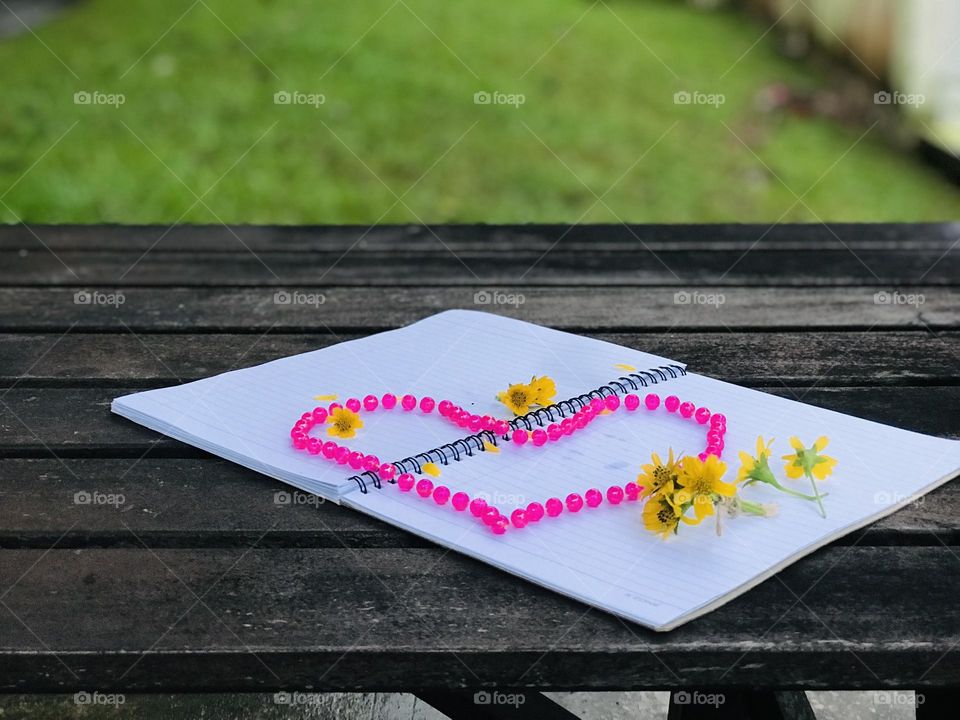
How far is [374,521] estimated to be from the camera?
37.6 inches

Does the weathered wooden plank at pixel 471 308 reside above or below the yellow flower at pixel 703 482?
above

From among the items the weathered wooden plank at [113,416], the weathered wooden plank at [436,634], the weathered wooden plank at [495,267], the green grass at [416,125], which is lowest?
the weathered wooden plank at [436,634]

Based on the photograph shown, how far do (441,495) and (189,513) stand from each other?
209 mm

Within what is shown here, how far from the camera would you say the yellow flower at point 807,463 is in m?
0.98

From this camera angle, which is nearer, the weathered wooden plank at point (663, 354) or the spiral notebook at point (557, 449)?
the spiral notebook at point (557, 449)

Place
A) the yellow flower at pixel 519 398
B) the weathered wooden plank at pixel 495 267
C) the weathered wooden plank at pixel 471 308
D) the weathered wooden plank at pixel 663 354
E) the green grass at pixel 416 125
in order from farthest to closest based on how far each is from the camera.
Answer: the green grass at pixel 416 125 < the weathered wooden plank at pixel 495 267 < the weathered wooden plank at pixel 471 308 < the weathered wooden plank at pixel 663 354 < the yellow flower at pixel 519 398

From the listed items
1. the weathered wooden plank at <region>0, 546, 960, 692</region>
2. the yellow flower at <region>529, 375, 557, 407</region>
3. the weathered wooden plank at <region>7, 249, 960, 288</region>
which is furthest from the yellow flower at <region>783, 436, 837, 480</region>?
the weathered wooden plank at <region>7, 249, 960, 288</region>

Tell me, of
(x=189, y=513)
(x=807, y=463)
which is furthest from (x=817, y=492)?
(x=189, y=513)

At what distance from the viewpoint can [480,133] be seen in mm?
4238

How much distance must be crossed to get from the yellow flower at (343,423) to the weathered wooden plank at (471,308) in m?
0.35

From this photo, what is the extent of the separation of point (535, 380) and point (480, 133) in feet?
10.5

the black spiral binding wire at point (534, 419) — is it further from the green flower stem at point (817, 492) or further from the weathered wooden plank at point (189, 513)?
the green flower stem at point (817, 492)

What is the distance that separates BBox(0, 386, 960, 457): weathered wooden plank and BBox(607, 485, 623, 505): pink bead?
1.04 feet

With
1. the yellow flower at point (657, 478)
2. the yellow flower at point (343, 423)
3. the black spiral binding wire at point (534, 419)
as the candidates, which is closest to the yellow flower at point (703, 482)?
the yellow flower at point (657, 478)
